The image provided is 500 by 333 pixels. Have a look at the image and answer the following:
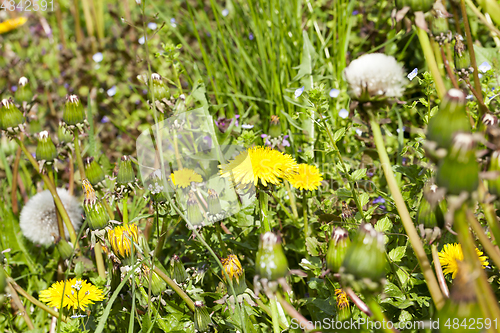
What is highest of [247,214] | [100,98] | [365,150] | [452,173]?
[100,98]

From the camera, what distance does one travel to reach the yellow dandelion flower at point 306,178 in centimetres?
124

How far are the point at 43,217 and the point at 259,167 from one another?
40.2 inches

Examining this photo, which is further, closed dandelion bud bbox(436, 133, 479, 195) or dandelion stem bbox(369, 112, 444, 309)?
dandelion stem bbox(369, 112, 444, 309)

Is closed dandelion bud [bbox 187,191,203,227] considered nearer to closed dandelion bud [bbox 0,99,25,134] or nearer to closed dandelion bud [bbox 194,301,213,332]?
closed dandelion bud [bbox 194,301,213,332]

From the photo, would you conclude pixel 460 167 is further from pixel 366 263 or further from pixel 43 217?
pixel 43 217

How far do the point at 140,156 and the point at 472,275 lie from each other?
157 centimetres

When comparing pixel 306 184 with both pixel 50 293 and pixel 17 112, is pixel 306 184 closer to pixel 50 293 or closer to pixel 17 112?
pixel 50 293

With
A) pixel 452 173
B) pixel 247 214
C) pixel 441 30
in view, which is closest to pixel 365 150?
pixel 247 214

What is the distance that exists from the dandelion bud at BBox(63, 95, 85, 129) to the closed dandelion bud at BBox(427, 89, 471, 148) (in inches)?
43.9

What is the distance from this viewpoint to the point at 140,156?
1.82 metres

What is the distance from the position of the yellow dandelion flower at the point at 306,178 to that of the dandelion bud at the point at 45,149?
80 centimetres

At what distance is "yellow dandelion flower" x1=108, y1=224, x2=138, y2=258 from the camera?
3.22 feet

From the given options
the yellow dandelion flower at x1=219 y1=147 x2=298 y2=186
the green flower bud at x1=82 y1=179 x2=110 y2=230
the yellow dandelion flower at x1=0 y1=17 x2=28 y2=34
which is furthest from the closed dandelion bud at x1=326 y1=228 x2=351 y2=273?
the yellow dandelion flower at x1=0 y1=17 x2=28 y2=34

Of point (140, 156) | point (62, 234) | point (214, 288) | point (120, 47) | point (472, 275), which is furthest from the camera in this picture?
point (120, 47)
